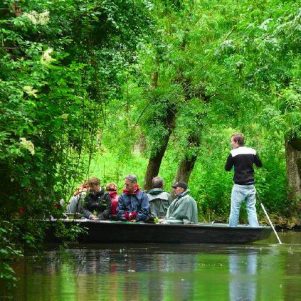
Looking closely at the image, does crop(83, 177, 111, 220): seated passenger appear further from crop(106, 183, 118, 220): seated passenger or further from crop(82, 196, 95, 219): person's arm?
crop(106, 183, 118, 220): seated passenger

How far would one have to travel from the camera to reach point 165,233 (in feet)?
65.7

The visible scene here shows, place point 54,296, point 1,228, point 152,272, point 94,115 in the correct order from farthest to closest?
point 94,115, point 152,272, point 54,296, point 1,228

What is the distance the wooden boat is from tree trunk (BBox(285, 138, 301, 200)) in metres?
10.5

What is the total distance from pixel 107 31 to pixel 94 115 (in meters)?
4.06

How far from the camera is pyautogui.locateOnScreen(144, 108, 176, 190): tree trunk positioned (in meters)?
29.0

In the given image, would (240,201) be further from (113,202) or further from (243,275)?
(243,275)

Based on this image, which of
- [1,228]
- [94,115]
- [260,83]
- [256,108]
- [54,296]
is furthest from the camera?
[256,108]

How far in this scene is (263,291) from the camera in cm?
1139

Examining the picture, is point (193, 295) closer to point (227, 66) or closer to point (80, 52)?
point (80, 52)

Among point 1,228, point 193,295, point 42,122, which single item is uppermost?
point 42,122

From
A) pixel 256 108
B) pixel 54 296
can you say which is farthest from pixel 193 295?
pixel 256 108

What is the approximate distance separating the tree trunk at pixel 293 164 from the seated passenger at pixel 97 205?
444 inches

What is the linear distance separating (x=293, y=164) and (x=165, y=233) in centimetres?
1160

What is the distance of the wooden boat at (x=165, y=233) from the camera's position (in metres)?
19.6
